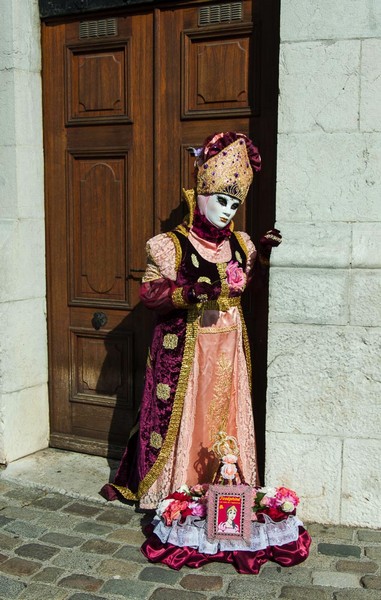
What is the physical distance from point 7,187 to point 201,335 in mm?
1848

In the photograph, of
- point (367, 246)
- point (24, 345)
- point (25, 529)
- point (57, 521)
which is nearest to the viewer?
point (367, 246)

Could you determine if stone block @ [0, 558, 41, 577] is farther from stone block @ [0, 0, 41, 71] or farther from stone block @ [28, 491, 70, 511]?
stone block @ [0, 0, 41, 71]

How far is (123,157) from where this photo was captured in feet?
15.3

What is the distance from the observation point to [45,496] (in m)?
4.38

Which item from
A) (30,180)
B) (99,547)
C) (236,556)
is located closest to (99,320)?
(30,180)

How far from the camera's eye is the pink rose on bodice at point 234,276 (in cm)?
373

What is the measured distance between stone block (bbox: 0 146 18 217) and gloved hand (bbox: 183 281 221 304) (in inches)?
66.9

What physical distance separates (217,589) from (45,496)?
1503 mm

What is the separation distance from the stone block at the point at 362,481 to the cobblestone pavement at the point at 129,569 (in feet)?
0.32

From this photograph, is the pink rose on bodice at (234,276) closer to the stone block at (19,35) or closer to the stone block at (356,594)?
the stone block at (356,594)

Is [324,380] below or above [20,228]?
below

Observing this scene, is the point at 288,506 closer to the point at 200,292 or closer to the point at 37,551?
the point at 200,292

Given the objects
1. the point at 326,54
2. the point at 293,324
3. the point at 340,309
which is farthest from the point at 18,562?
the point at 326,54

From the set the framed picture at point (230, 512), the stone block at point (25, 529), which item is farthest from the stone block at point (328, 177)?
the stone block at point (25, 529)
